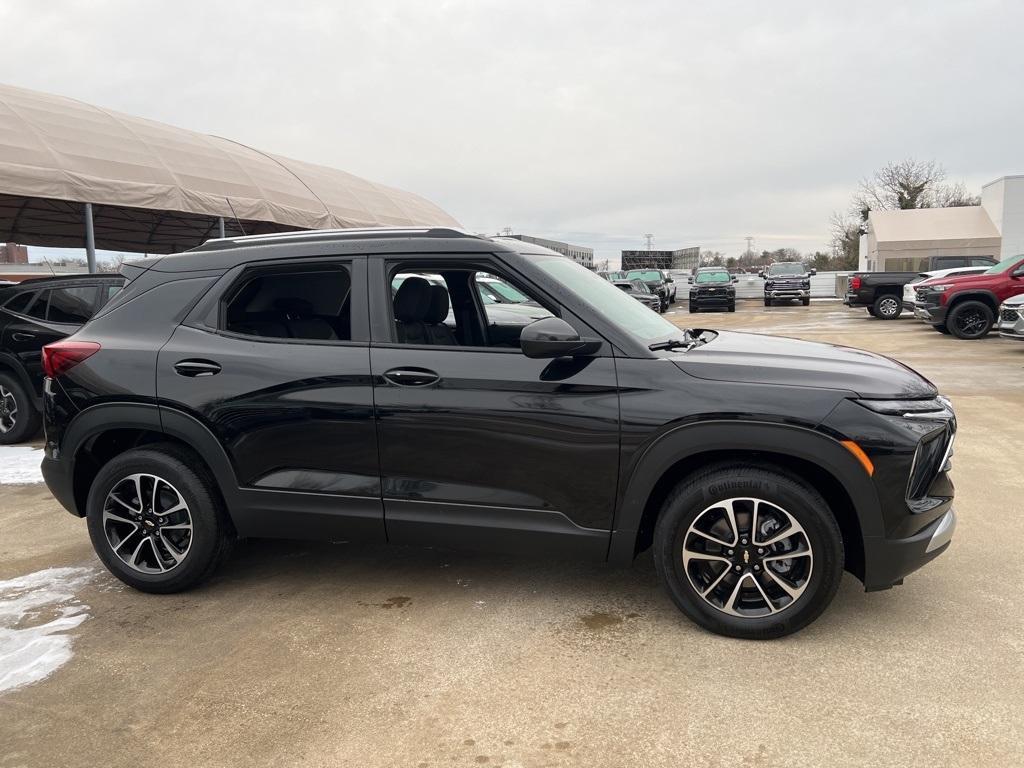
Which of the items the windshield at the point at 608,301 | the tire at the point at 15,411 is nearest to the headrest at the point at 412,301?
the windshield at the point at 608,301

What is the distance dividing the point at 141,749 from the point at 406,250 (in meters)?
2.26

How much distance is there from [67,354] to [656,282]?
31378 millimetres

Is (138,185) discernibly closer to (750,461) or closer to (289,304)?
(289,304)

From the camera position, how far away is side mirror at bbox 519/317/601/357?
3.11 metres

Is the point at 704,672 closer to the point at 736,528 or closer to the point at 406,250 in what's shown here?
the point at 736,528

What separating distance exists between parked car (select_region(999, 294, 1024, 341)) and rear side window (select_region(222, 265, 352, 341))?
40.4ft

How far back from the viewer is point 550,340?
3.11 metres

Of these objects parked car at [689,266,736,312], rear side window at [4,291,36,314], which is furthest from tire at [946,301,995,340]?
rear side window at [4,291,36,314]

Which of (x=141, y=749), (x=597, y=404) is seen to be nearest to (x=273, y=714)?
(x=141, y=749)

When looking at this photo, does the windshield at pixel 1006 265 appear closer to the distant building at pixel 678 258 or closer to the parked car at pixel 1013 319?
the parked car at pixel 1013 319

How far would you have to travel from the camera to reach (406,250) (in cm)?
354

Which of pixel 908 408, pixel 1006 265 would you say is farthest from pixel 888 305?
pixel 908 408

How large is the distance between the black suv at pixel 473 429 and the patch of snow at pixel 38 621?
1.00ft

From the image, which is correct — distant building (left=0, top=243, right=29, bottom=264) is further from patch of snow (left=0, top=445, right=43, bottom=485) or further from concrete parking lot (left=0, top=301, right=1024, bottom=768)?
concrete parking lot (left=0, top=301, right=1024, bottom=768)
